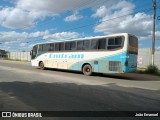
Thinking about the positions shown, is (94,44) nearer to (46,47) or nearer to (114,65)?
(114,65)

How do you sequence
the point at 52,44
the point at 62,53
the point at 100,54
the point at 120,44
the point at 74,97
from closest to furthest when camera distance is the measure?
the point at 74,97
the point at 120,44
the point at 100,54
the point at 62,53
the point at 52,44

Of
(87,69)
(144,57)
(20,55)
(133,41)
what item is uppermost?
(20,55)

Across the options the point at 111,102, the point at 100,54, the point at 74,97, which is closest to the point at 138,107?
the point at 111,102

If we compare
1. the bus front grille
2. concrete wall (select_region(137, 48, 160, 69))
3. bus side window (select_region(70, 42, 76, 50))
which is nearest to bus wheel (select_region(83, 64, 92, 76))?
the bus front grille

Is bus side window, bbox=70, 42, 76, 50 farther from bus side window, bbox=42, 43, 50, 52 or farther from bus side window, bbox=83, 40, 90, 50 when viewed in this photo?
bus side window, bbox=42, 43, 50, 52

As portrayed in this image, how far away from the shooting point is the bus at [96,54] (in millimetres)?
17094

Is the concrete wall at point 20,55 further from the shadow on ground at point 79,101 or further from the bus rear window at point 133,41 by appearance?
the shadow on ground at point 79,101

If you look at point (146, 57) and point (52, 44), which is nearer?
point (52, 44)

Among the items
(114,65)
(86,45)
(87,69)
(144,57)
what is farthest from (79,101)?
(144,57)

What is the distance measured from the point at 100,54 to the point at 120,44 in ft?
6.64

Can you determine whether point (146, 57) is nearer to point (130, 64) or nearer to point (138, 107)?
point (130, 64)

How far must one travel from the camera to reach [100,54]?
18562 millimetres

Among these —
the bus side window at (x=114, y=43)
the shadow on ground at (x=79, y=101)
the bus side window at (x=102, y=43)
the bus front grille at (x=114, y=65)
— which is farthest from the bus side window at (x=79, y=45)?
the shadow on ground at (x=79, y=101)

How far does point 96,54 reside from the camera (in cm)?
1892
